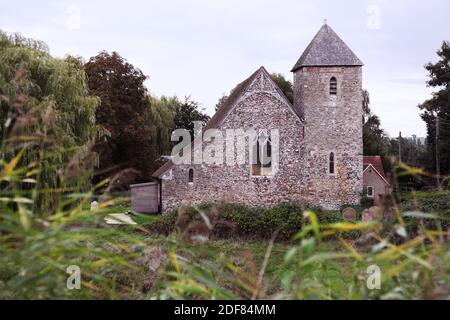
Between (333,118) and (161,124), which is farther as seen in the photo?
(161,124)

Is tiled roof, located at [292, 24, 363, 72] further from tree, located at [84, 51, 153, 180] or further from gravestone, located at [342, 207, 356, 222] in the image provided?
tree, located at [84, 51, 153, 180]

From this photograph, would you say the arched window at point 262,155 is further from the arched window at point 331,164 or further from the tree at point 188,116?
the tree at point 188,116

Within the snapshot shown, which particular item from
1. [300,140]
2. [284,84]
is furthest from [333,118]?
[284,84]

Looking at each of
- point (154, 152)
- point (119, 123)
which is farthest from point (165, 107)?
point (119, 123)

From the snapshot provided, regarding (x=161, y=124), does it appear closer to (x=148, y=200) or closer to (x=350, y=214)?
(x=148, y=200)

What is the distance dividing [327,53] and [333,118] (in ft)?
11.4

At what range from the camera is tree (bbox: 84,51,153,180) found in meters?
35.7

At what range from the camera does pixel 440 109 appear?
39969 mm

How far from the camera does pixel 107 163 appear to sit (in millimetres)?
34156

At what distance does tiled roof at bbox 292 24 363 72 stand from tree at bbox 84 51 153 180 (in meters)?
11.7

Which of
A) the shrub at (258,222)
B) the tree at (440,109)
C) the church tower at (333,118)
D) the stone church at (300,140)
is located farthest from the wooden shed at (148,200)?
the tree at (440,109)

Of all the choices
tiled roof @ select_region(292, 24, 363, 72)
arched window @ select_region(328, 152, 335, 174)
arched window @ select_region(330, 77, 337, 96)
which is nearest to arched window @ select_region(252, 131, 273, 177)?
arched window @ select_region(328, 152, 335, 174)

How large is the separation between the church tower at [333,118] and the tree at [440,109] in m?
10.1

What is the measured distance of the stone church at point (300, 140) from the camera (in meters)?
28.0
